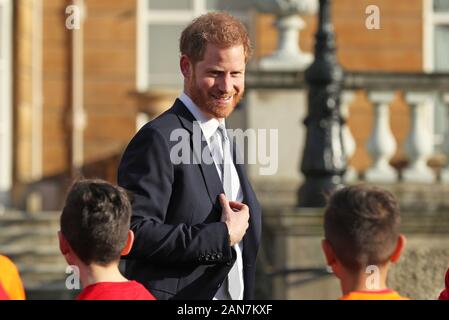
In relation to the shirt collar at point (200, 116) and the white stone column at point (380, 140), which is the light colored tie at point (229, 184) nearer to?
the shirt collar at point (200, 116)

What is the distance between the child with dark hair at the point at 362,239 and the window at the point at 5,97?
11216 mm

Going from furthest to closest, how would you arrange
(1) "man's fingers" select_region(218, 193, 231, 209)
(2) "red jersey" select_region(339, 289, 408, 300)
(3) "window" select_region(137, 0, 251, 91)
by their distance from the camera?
(3) "window" select_region(137, 0, 251, 91), (1) "man's fingers" select_region(218, 193, 231, 209), (2) "red jersey" select_region(339, 289, 408, 300)

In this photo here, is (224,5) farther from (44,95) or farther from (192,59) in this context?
(192,59)

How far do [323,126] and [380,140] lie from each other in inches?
62.2

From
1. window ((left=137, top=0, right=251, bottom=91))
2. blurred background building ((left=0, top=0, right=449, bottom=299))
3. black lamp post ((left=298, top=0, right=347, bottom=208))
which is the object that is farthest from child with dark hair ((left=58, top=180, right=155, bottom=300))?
window ((left=137, top=0, right=251, bottom=91))

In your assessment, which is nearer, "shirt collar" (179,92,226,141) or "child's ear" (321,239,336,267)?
"child's ear" (321,239,336,267)

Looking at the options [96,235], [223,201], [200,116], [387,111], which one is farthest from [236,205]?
[387,111]

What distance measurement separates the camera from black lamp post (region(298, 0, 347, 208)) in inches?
348

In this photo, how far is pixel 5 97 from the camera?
14938 mm

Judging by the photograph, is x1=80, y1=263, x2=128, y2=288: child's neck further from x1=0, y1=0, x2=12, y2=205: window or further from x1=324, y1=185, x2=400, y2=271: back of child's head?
x1=0, y1=0, x2=12, y2=205: window

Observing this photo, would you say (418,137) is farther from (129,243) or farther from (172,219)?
(129,243)

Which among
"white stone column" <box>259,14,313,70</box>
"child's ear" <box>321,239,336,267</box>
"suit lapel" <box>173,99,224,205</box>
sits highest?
"white stone column" <box>259,14,313,70</box>

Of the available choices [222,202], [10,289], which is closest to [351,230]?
[222,202]

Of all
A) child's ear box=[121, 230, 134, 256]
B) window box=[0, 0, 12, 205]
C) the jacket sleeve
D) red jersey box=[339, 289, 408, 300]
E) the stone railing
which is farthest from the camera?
window box=[0, 0, 12, 205]
